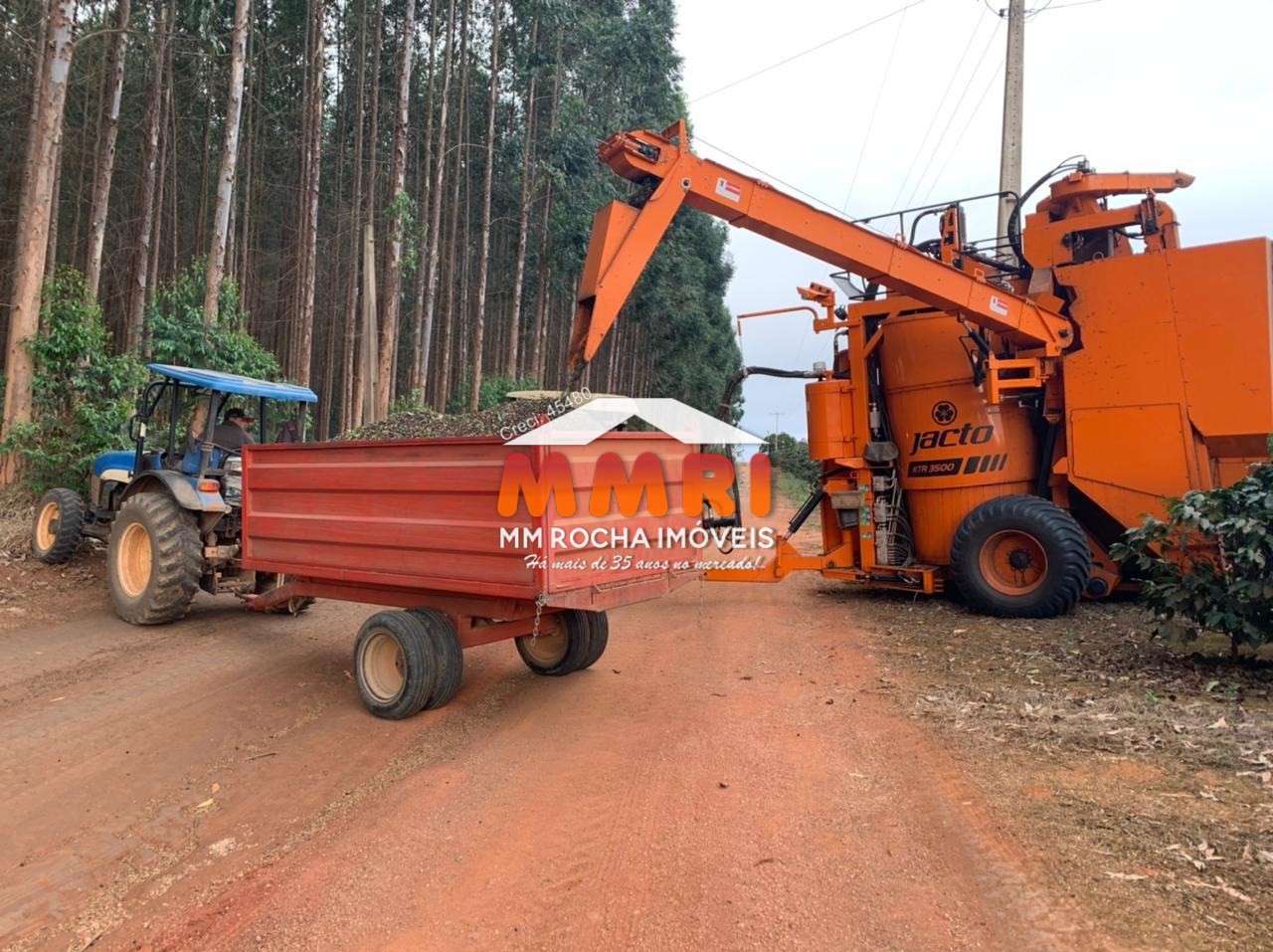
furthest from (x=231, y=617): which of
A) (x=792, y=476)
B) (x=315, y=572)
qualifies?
(x=792, y=476)

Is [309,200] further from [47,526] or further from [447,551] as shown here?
[447,551]

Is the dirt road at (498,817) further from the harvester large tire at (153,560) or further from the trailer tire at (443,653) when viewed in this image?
the harvester large tire at (153,560)

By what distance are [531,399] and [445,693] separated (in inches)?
378

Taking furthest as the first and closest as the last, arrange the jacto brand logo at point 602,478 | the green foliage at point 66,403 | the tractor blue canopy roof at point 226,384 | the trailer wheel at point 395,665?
the green foliage at point 66,403
the tractor blue canopy roof at point 226,384
the trailer wheel at point 395,665
the jacto brand logo at point 602,478

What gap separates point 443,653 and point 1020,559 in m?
5.23

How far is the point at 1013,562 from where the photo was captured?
7.27m

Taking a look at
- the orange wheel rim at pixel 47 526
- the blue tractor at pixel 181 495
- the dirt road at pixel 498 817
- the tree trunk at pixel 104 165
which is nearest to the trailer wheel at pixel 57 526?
the orange wheel rim at pixel 47 526

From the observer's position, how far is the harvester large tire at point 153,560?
6762 mm

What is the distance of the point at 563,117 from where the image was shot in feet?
71.1

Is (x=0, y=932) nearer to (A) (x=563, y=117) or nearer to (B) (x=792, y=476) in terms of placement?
(A) (x=563, y=117)

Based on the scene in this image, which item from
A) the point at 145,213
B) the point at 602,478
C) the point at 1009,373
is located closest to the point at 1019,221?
the point at 1009,373

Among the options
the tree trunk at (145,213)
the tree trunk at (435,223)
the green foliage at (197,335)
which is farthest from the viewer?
the tree trunk at (435,223)

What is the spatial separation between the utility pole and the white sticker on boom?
6255 millimetres

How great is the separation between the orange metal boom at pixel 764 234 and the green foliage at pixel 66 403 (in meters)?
7.25
